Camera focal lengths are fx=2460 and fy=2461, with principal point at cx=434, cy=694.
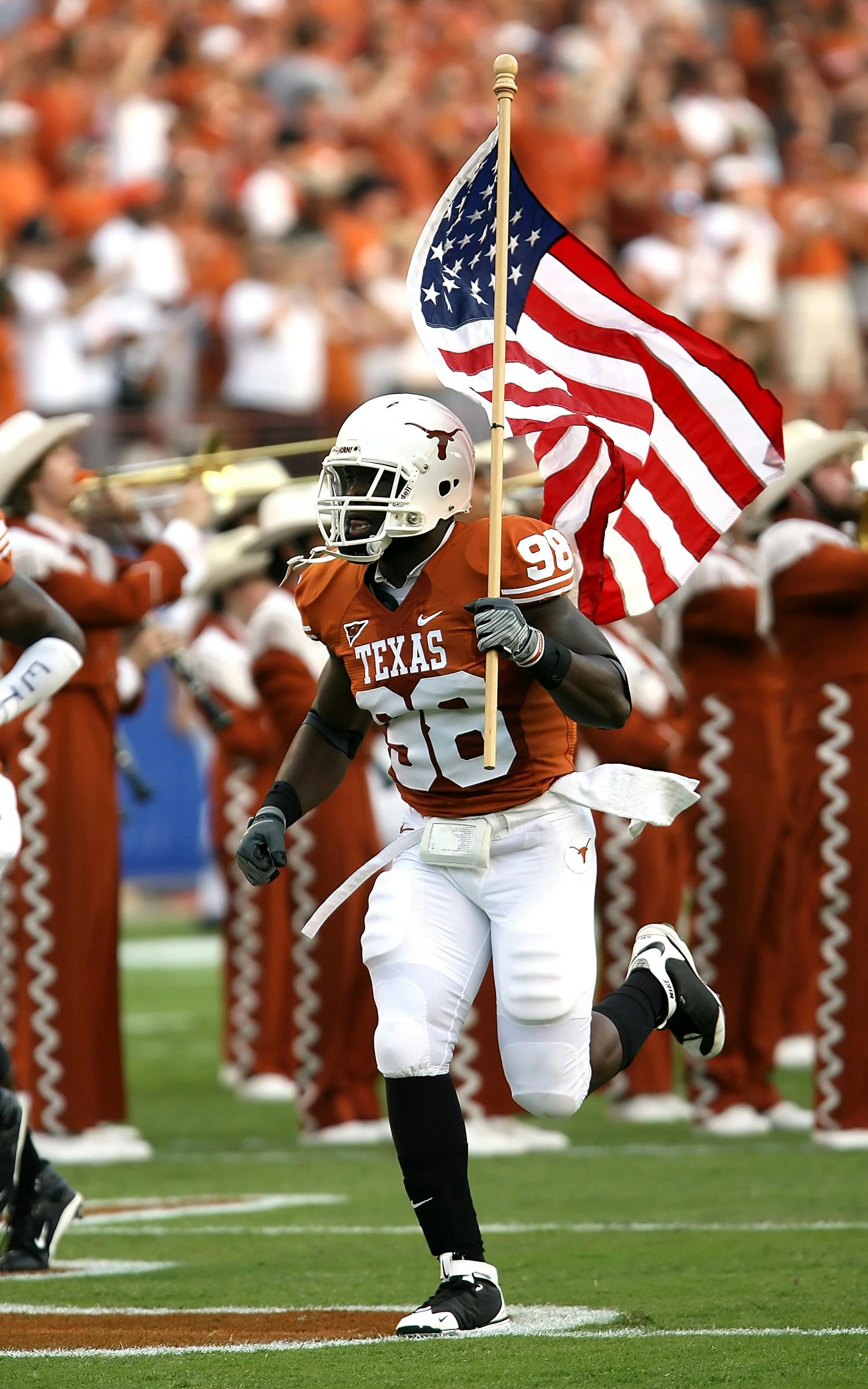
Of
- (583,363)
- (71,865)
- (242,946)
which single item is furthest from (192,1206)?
(242,946)

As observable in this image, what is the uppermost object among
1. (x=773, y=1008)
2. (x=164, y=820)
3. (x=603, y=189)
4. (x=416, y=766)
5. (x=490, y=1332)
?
(x=603, y=189)

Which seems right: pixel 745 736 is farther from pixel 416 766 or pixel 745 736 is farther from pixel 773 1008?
pixel 416 766

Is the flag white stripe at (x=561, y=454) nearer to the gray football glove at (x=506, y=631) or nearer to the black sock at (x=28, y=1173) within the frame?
the gray football glove at (x=506, y=631)

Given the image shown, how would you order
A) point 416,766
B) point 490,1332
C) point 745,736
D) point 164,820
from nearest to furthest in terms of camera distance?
point 490,1332 → point 416,766 → point 745,736 → point 164,820

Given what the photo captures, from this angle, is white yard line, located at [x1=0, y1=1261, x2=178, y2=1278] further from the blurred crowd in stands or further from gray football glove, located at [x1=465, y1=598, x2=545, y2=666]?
the blurred crowd in stands

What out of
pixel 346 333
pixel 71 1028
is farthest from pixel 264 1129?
pixel 346 333

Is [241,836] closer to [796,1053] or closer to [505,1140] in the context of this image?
[505,1140]

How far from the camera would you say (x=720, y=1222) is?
6797mm

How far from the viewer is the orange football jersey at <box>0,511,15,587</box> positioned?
233 inches

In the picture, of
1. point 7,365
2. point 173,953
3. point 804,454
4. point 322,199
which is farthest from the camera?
point 322,199

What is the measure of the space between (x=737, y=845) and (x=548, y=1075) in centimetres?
402

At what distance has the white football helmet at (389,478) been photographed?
531cm

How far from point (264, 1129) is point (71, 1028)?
1428 millimetres

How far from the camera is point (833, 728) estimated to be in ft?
27.2
